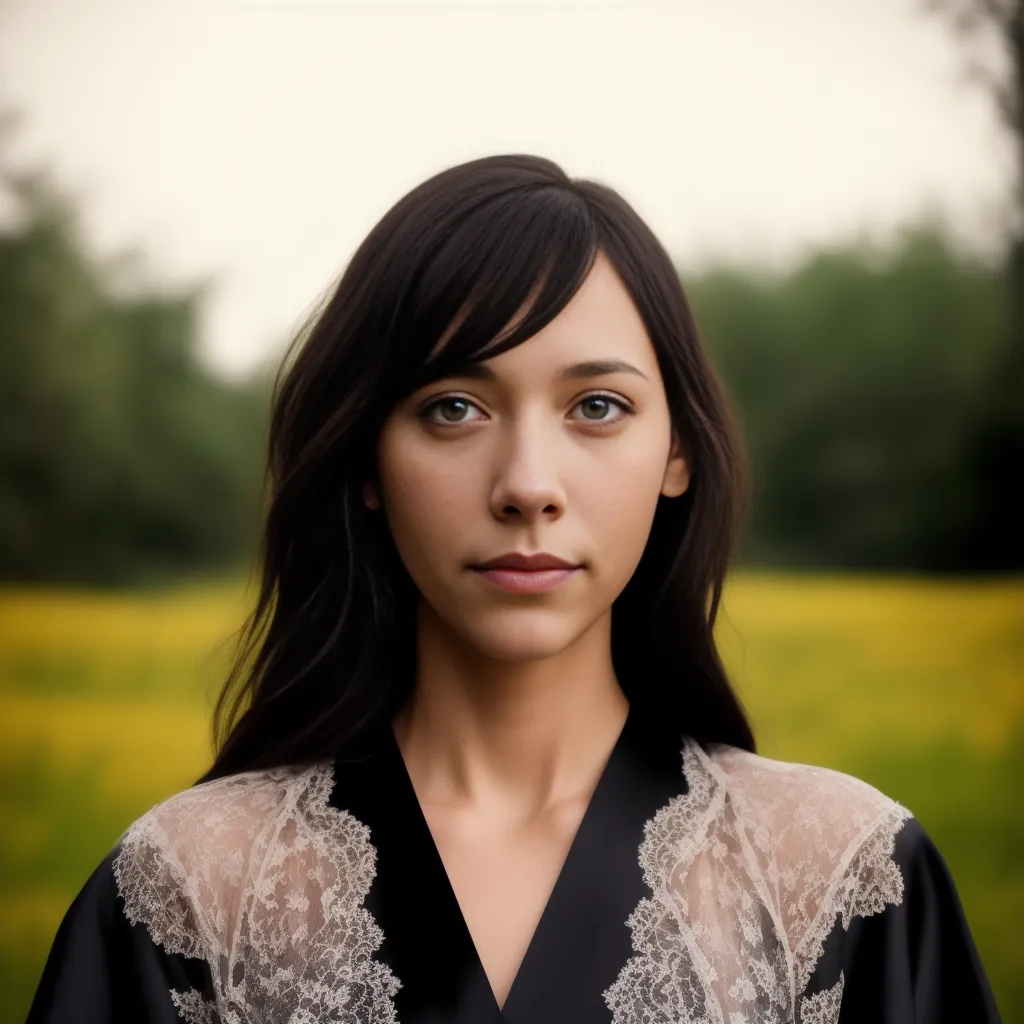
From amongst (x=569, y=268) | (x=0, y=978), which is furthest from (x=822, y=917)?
(x=0, y=978)

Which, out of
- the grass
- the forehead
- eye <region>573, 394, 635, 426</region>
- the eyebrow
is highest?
the forehead

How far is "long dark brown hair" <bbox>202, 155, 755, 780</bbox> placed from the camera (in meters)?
1.64

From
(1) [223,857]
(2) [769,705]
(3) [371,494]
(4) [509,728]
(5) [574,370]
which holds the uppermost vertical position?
(5) [574,370]

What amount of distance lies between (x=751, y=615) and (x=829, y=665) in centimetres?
22

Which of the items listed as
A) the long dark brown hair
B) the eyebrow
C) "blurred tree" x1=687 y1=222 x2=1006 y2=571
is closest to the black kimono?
the long dark brown hair

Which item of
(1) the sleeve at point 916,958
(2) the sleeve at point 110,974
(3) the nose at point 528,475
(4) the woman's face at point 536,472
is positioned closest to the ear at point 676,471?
(4) the woman's face at point 536,472

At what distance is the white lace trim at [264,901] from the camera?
64.4 inches

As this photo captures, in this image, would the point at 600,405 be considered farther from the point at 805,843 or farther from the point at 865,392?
the point at 865,392

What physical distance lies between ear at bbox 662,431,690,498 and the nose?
0.79 feet

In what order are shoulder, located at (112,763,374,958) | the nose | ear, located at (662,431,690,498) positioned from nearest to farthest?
the nose → shoulder, located at (112,763,374,958) → ear, located at (662,431,690,498)

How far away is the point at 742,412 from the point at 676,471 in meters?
1.89

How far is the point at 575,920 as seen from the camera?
1643 millimetres

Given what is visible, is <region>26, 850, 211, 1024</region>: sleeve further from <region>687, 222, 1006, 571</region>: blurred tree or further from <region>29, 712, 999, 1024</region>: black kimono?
<region>687, 222, 1006, 571</region>: blurred tree

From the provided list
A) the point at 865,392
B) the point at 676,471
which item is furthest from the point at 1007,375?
the point at 676,471
